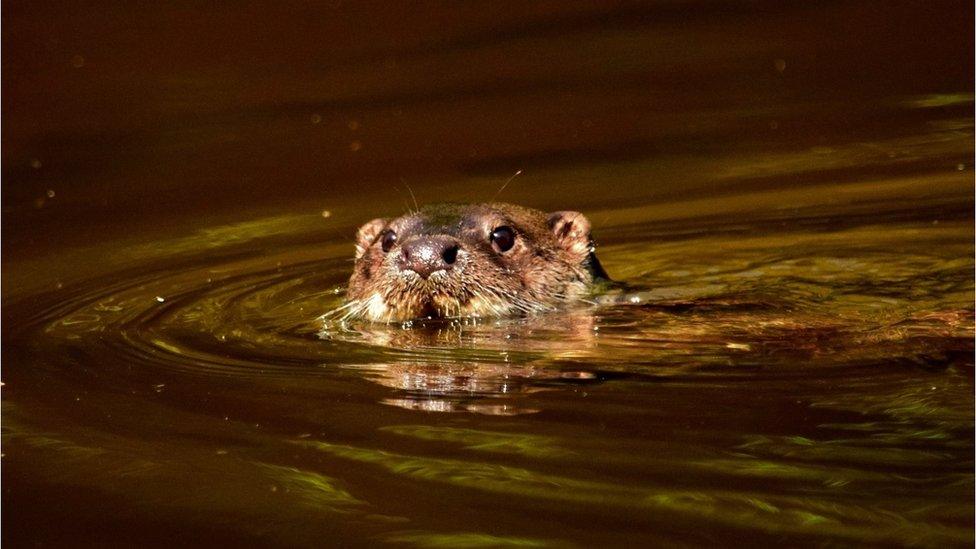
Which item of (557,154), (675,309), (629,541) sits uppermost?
(557,154)

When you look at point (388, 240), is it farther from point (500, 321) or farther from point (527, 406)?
point (527, 406)

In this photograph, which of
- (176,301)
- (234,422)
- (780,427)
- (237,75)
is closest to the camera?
(780,427)

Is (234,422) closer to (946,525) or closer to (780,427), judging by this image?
(780,427)

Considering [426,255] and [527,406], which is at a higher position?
[426,255]

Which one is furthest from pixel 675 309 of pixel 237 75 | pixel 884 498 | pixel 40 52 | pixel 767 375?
pixel 40 52

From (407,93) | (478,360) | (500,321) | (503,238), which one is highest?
(407,93)

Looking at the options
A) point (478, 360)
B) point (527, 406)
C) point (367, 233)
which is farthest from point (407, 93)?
point (527, 406)
